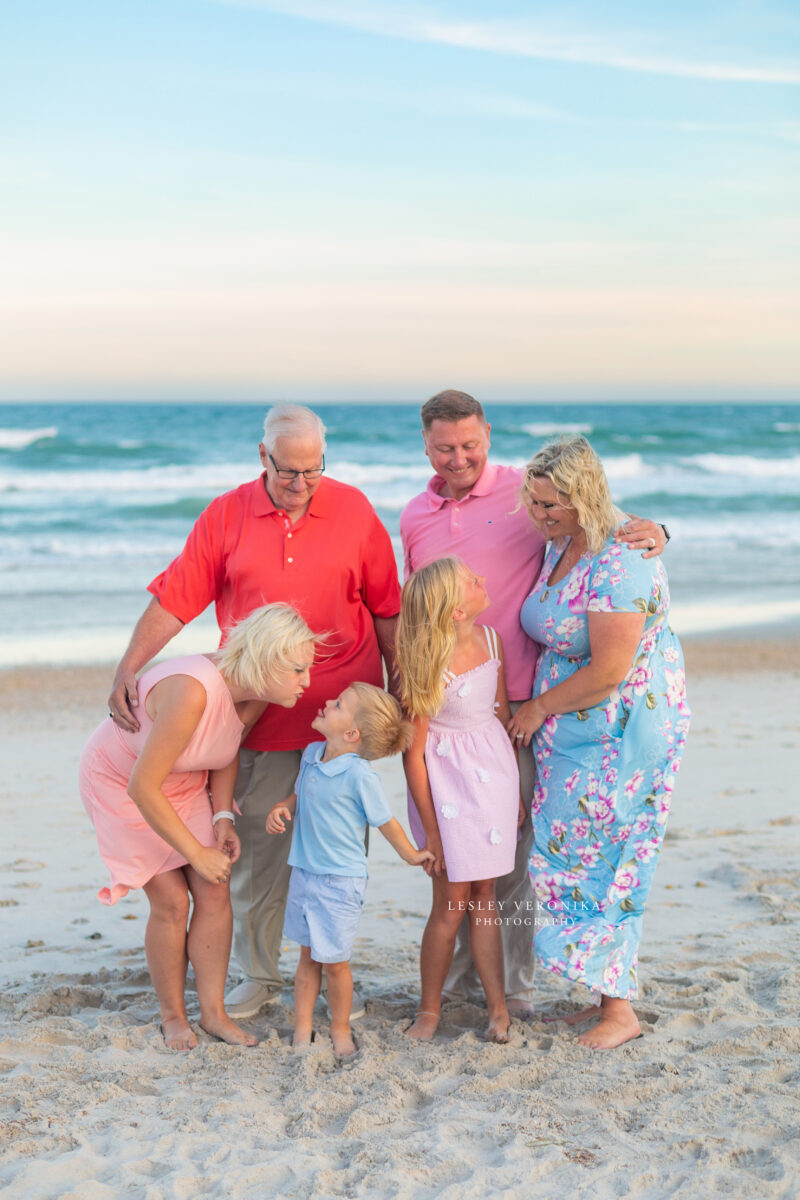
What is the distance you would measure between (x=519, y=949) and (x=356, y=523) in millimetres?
1592

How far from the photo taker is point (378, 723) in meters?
3.38

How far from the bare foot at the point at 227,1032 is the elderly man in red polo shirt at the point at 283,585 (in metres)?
0.20

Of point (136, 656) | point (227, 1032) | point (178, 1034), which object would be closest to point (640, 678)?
point (136, 656)

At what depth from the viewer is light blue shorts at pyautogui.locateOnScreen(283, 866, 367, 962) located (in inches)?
134

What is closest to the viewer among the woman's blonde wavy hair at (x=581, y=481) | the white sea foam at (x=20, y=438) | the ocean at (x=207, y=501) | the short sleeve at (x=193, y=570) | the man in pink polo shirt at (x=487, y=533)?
the woman's blonde wavy hair at (x=581, y=481)

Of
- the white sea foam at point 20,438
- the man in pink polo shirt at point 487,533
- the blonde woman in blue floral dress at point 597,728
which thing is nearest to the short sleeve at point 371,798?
the blonde woman in blue floral dress at point 597,728

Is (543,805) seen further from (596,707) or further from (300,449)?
(300,449)

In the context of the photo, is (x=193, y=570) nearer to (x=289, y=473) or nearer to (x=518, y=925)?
(x=289, y=473)

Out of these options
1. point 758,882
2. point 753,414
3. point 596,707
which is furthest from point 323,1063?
point 753,414

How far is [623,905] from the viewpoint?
11.4ft

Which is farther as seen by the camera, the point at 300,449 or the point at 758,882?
the point at 758,882

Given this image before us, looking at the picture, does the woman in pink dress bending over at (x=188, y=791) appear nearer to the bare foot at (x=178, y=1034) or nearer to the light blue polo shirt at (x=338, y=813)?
the bare foot at (x=178, y=1034)

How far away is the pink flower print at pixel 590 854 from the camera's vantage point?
137 inches

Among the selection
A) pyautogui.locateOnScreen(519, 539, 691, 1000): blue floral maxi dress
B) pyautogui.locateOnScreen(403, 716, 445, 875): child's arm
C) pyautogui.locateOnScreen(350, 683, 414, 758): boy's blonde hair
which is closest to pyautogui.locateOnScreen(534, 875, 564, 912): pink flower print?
pyautogui.locateOnScreen(519, 539, 691, 1000): blue floral maxi dress
